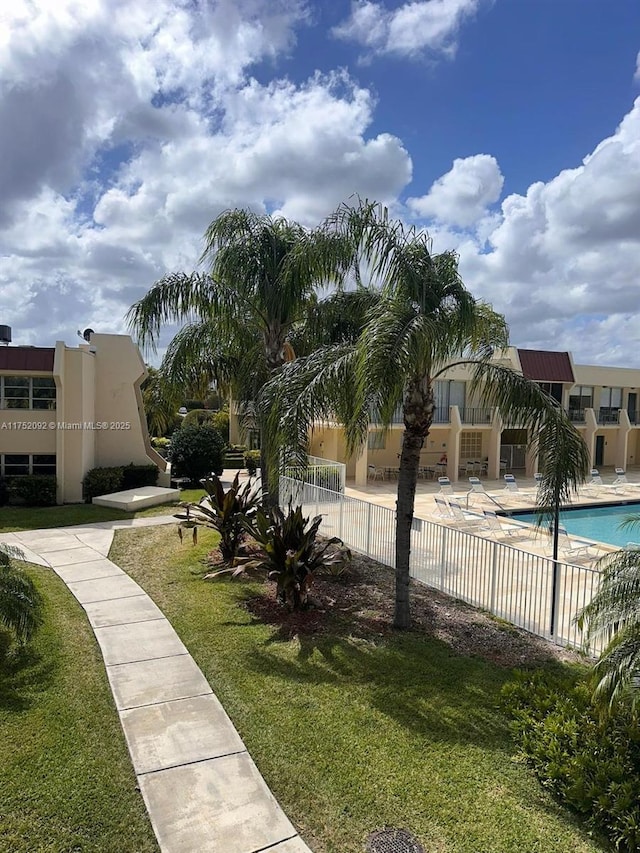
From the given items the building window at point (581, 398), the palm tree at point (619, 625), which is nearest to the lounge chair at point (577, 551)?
the palm tree at point (619, 625)

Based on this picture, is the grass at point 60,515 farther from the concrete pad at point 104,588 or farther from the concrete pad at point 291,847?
the concrete pad at point 291,847

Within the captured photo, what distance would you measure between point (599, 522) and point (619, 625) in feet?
58.5

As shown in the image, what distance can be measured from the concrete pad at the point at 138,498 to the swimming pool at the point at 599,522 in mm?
12555

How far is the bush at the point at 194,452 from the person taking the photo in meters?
23.2

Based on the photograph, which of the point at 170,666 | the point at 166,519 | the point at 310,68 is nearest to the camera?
the point at 170,666

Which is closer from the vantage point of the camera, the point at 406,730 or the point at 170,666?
the point at 406,730

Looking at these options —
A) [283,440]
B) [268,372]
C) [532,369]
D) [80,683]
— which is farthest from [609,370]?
[80,683]

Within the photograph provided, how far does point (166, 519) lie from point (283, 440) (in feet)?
34.7

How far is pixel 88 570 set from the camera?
11.4 meters

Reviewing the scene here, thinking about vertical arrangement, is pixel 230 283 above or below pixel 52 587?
above

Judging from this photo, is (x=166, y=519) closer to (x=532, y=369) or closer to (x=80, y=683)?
(x=80, y=683)

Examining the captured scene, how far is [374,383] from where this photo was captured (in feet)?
20.9

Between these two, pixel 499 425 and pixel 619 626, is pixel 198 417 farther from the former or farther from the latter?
pixel 619 626

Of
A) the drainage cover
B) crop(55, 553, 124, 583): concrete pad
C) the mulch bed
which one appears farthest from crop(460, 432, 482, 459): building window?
the drainage cover
